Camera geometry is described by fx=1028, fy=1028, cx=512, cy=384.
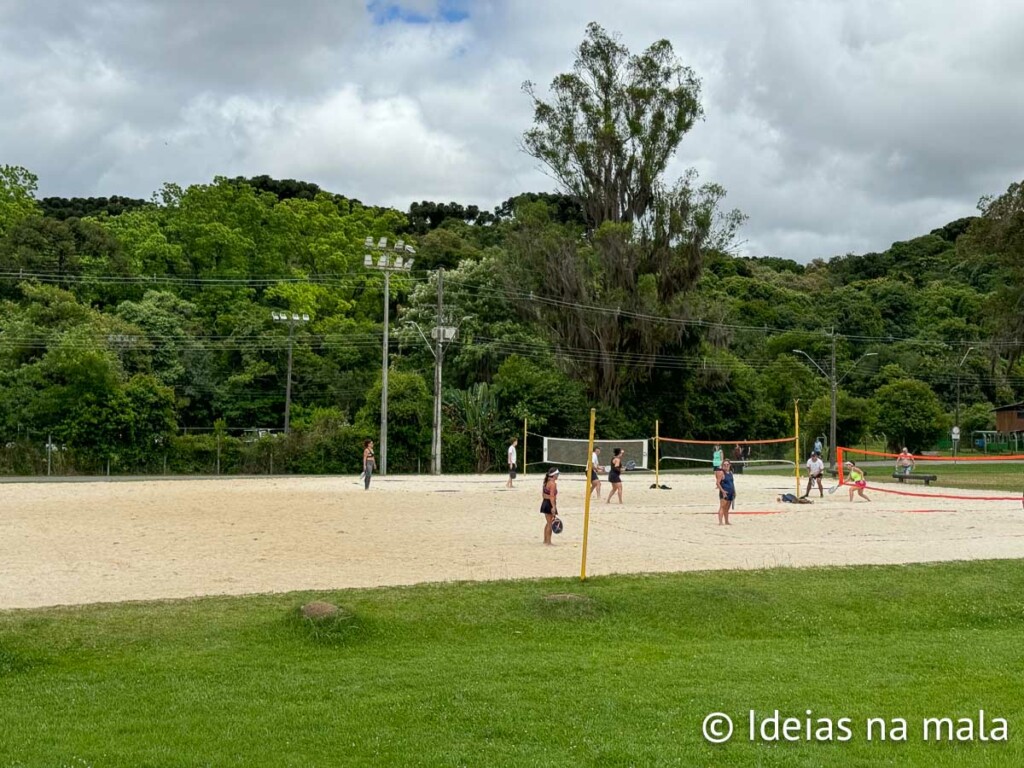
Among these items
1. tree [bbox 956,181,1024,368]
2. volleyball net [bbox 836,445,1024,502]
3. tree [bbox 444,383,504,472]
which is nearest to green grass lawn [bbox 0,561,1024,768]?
volleyball net [bbox 836,445,1024,502]

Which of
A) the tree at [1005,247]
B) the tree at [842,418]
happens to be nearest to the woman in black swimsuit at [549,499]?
the tree at [1005,247]

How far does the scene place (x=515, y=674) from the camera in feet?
30.0

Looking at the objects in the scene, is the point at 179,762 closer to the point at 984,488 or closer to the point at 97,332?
the point at 984,488

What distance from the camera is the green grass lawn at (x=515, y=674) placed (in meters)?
7.05

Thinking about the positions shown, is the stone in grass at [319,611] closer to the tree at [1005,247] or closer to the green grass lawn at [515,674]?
Result: the green grass lawn at [515,674]

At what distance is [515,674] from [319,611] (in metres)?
2.95

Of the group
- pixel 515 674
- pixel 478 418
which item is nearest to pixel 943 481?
pixel 478 418

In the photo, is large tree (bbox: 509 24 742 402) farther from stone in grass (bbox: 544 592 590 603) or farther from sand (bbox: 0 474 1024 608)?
stone in grass (bbox: 544 592 590 603)

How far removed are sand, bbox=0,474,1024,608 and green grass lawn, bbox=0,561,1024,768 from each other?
2444 millimetres

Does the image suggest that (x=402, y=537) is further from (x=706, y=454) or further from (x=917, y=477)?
(x=706, y=454)

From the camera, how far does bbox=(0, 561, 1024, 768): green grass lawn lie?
7.05 m

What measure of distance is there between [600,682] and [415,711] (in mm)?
1787

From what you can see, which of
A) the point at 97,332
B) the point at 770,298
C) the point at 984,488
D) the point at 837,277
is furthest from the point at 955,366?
the point at 97,332

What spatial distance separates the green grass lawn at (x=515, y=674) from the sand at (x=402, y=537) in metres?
2.44
